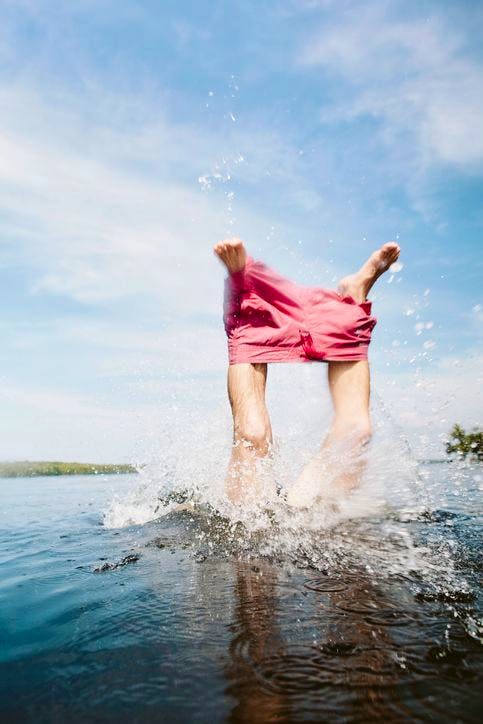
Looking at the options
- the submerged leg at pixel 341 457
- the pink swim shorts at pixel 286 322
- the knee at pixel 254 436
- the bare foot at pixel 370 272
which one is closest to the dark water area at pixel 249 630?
the submerged leg at pixel 341 457

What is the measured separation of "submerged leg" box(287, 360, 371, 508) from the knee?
354 mm

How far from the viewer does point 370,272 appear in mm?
3518

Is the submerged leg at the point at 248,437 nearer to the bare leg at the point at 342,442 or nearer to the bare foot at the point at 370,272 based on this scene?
the bare leg at the point at 342,442

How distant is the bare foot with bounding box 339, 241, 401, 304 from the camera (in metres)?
3.47

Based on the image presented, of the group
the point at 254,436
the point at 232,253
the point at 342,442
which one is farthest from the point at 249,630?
the point at 232,253

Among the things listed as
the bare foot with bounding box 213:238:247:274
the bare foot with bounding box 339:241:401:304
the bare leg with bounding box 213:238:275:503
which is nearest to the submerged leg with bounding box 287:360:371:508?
the bare leg with bounding box 213:238:275:503

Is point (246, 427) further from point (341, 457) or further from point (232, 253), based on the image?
point (232, 253)

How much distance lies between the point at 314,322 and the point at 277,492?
4.02 ft

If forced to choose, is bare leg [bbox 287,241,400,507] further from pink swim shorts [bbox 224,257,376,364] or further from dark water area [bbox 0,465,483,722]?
dark water area [bbox 0,465,483,722]

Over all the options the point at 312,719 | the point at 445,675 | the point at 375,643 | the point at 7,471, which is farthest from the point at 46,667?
the point at 7,471

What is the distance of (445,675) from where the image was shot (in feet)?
3.61

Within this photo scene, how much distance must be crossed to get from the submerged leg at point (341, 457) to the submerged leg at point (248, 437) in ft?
0.77

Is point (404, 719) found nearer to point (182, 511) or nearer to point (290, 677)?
point (290, 677)

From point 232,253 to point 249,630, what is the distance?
91.0 inches
